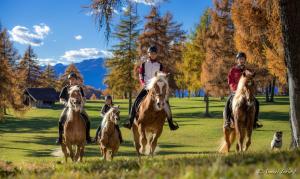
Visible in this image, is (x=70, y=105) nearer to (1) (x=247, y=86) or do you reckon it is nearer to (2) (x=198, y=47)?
(1) (x=247, y=86)

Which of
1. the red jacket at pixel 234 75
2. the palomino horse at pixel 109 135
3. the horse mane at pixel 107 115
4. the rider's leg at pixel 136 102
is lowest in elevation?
the palomino horse at pixel 109 135

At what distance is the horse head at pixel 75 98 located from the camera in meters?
12.8

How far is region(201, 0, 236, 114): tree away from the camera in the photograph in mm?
43500

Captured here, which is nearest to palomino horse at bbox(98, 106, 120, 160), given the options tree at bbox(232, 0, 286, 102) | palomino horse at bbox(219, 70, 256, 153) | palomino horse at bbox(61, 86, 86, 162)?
palomino horse at bbox(61, 86, 86, 162)

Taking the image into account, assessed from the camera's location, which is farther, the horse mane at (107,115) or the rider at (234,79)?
the horse mane at (107,115)

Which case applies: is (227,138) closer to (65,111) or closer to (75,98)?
(75,98)

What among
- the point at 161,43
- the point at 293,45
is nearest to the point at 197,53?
the point at 161,43

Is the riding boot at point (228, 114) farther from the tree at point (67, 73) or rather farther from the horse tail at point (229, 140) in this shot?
the tree at point (67, 73)

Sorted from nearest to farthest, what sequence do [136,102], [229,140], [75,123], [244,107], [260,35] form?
[136,102], [244,107], [75,123], [229,140], [260,35]

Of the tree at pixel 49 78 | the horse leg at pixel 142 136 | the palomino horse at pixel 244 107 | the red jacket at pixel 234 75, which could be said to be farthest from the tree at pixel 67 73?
the horse leg at pixel 142 136

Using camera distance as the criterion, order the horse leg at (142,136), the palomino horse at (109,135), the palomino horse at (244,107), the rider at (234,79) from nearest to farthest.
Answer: the horse leg at (142,136) < the palomino horse at (244,107) < the rider at (234,79) < the palomino horse at (109,135)

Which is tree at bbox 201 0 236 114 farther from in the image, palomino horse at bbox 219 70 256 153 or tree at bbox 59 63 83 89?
Result: tree at bbox 59 63 83 89

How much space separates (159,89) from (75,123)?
11.0 ft

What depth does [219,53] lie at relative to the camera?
44.1 metres
